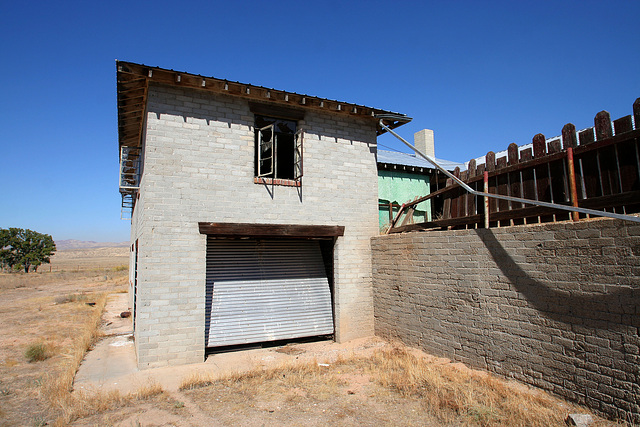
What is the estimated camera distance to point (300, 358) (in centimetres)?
841

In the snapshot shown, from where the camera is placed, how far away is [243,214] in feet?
29.0

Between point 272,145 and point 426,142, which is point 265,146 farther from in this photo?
point 426,142

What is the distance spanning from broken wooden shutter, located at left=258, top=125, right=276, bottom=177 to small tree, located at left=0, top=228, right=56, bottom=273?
142 feet

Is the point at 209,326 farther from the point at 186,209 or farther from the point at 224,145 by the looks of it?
the point at 224,145

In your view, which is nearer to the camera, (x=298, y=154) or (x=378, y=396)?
(x=378, y=396)

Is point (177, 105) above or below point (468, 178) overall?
above

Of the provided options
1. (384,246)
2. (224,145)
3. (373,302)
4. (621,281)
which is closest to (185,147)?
(224,145)

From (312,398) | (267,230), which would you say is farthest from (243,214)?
(312,398)

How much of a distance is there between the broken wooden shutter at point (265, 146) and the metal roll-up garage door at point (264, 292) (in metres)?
2.00

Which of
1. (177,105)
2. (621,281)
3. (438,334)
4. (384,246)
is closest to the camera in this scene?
(621,281)

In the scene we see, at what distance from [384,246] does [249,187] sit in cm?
376

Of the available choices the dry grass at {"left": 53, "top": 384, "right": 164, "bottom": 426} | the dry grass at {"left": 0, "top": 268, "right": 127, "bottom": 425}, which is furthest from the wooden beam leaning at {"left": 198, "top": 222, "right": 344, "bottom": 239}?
the dry grass at {"left": 0, "top": 268, "right": 127, "bottom": 425}

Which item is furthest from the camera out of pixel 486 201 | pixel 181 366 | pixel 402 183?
pixel 402 183

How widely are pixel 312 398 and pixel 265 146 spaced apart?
19.6 feet
